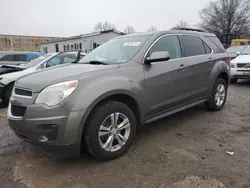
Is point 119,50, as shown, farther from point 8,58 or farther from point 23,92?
point 8,58

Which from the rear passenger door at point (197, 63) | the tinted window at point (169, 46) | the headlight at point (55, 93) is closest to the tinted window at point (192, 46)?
the rear passenger door at point (197, 63)

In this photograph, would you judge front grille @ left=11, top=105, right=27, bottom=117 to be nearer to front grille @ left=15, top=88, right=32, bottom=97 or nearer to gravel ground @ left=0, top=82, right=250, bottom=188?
front grille @ left=15, top=88, right=32, bottom=97

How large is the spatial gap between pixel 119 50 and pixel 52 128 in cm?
181

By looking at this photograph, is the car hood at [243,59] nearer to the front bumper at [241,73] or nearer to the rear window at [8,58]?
the front bumper at [241,73]

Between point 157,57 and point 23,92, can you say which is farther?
point 157,57

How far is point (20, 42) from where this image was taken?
48.1 metres

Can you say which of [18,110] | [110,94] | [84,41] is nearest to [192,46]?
[110,94]

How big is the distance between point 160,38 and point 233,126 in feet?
7.08

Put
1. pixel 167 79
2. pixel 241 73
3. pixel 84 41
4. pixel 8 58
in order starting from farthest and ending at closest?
pixel 84 41 → pixel 8 58 → pixel 241 73 → pixel 167 79

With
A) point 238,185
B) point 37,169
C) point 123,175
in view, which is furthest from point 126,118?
point 238,185

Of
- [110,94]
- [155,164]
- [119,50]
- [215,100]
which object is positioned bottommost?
[155,164]

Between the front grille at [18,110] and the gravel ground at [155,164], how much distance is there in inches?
28.4

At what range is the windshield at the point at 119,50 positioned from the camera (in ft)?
11.6

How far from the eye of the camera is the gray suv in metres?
2.62
